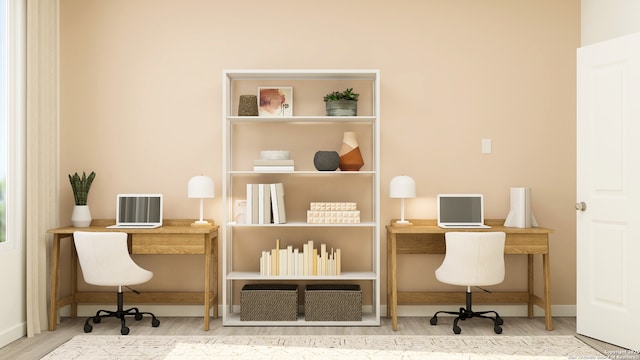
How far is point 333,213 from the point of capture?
4195 millimetres

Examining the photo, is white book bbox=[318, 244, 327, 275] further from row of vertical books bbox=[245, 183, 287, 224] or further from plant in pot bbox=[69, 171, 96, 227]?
plant in pot bbox=[69, 171, 96, 227]

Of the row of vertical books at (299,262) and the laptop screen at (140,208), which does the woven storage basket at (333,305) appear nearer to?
the row of vertical books at (299,262)

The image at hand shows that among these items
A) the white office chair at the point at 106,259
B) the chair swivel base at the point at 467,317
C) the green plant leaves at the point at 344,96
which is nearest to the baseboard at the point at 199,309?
the chair swivel base at the point at 467,317

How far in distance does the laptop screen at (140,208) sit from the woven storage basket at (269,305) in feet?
3.16

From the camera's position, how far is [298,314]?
439 centimetres

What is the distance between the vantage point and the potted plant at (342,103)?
4.23 meters

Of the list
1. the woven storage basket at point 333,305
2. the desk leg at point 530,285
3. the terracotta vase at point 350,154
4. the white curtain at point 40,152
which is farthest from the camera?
the desk leg at point 530,285

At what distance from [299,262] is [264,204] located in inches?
21.2

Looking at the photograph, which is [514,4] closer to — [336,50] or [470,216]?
[336,50]

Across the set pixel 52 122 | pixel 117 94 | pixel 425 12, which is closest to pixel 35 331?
pixel 52 122

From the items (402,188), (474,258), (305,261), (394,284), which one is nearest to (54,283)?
(305,261)

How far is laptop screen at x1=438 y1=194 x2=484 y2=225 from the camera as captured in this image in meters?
4.34

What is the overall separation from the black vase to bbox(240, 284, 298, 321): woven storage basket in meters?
1.01

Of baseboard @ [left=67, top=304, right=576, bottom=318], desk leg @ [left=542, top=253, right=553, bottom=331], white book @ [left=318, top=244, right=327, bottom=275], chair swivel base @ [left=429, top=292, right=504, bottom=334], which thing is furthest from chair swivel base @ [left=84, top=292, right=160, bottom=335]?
desk leg @ [left=542, top=253, right=553, bottom=331]
